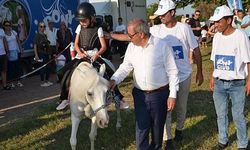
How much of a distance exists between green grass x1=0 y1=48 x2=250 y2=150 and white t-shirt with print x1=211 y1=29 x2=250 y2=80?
45.8 inches

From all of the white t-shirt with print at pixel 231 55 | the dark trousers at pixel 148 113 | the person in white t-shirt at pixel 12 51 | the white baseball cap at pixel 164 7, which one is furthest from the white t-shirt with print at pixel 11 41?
the dark trousers at pixel 148 113

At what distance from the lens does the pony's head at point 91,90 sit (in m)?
4.91

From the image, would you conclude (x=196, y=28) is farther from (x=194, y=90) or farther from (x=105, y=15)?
(x=194, y=90)

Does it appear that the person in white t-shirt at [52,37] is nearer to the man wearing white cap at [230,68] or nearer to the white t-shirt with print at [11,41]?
the white t-shirt with print at [11,41]

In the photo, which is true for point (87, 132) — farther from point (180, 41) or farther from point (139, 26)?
point (139, 26)

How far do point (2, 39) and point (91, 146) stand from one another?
21.9 feet

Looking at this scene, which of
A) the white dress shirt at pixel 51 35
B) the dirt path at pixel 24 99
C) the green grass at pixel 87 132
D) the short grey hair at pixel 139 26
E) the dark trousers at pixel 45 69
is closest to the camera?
the short grey hair at pixel 139 26

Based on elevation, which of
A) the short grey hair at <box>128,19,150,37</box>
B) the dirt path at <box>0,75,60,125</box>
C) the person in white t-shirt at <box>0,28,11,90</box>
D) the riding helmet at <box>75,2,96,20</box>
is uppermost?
the riding helmet at <box>75,2,96,20</box>

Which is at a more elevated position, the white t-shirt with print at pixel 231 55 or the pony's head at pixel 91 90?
the white t-shirt with print at pixel 231 55

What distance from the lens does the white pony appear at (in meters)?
4.93

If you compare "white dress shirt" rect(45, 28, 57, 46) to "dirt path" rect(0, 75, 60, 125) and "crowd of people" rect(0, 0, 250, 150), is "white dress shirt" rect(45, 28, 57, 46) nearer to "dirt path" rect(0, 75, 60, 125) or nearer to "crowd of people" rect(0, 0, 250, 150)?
"dirt path" rect(0, 75, 60, 125)

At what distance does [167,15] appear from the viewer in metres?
5.66

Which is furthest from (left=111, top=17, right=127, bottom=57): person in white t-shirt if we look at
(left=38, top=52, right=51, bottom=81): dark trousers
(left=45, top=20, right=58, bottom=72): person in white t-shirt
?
(left=38, top=52, right=51, bottom=81): dark trousers

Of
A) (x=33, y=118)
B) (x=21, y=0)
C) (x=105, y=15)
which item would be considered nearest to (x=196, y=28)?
(x=105, y=15)
